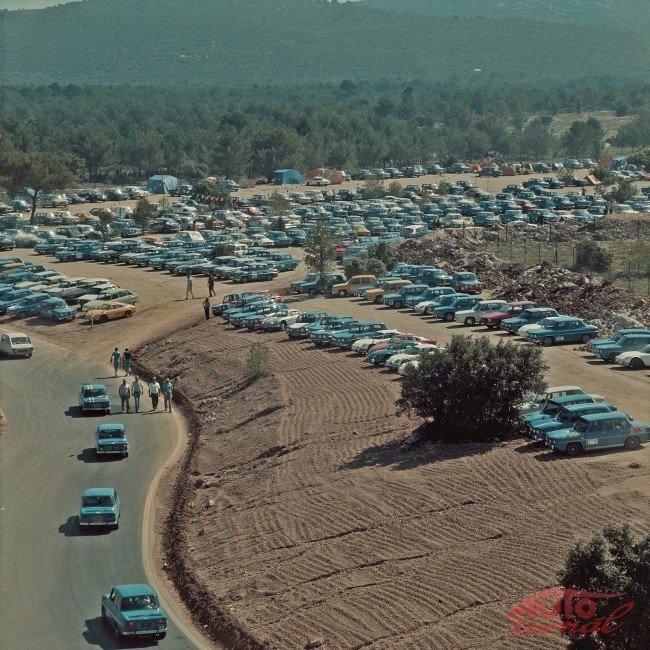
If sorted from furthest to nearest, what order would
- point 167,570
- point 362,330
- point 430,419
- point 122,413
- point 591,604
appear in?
point 362,330, point 122,413, point 430,419, point 167,570, point 591,604

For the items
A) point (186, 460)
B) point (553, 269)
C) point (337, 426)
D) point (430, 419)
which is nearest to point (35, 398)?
point (186, 460)

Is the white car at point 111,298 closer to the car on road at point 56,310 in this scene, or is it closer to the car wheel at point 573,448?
the car on road at point 56,310

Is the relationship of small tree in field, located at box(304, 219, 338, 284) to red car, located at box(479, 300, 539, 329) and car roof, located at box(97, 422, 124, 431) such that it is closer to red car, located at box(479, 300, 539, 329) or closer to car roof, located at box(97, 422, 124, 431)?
red car, located at box(479, 300, 539, 329)

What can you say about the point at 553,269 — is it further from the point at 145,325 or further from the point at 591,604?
the point at 591,604

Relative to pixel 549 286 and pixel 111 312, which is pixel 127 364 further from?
pixel 549 286

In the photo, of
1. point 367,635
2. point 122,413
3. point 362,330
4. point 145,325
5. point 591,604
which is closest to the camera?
point 591,604

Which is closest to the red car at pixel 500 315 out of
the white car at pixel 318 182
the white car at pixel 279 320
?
the white car at pixel 279 320

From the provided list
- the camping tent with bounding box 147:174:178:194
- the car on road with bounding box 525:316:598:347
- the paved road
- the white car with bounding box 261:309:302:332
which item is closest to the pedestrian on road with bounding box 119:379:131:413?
the paved road

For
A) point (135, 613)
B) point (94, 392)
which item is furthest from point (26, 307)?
point (135, 613)
